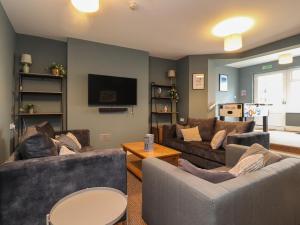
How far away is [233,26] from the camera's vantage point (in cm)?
314

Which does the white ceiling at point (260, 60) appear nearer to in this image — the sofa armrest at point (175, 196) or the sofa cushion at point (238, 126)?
the sofa cushion at point (238, 126)

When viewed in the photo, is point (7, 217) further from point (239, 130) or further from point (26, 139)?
point (239, 130)

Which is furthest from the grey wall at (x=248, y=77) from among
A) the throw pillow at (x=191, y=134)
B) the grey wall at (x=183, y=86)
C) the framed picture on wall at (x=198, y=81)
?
the throw pillow at (x=191, y=134)

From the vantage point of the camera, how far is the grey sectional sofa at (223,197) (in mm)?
983

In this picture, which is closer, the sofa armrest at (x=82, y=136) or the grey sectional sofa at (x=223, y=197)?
the grey sectional sofa at (x=223, y=197)

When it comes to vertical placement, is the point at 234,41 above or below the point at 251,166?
above

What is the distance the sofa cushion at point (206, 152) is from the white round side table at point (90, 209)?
205cm

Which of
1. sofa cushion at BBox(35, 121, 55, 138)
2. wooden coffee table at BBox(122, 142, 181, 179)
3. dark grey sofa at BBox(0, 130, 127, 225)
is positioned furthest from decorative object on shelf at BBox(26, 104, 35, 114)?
dark grey sofa at BBox(0, 130, 127, 225)

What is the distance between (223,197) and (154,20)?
9.30ft

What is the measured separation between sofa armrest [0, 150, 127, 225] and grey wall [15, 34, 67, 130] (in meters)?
2.55

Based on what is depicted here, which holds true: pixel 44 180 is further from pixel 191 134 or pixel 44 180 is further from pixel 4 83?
pixel 191 134

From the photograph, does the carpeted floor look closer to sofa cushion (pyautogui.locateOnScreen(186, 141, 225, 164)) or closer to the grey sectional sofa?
the grey sectional sofa

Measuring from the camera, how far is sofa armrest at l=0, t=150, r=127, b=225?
1352mm

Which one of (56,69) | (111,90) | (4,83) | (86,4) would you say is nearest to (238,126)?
(111,90)
